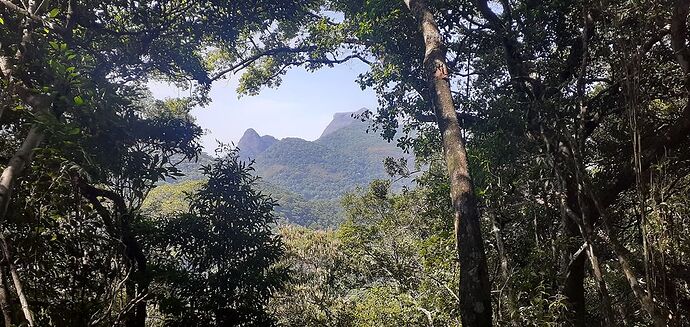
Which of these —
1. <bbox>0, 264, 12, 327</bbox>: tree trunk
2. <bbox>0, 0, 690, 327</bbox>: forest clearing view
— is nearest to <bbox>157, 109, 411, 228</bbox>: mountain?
Result: <bbox>0, 0, 690, 327</bbox>: forest clearing view

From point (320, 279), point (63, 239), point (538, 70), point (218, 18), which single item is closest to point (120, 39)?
point (218, 18)

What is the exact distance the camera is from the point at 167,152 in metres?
6.13

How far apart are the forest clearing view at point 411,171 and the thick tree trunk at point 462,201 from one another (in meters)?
0.01

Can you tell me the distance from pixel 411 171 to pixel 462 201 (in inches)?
119

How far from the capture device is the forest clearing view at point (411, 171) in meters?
2.88

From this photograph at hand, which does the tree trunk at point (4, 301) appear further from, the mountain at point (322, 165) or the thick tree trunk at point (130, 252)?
the mountain at point (322, 165)

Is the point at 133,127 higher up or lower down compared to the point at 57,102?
higher up

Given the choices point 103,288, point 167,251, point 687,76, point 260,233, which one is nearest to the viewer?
point 687,76

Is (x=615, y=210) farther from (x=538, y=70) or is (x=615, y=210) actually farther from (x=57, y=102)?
(x=57, y=102)

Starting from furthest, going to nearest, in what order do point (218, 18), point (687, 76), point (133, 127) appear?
point (218, 18)
point (133, 127)
point (687, 76)

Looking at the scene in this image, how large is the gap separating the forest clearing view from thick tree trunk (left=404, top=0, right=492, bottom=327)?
0.04ft

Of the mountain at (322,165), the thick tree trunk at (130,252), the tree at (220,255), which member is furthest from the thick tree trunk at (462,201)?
the mountain at (322,165)

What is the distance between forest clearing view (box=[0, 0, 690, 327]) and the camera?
288 centimetres

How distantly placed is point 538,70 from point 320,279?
9.01m
